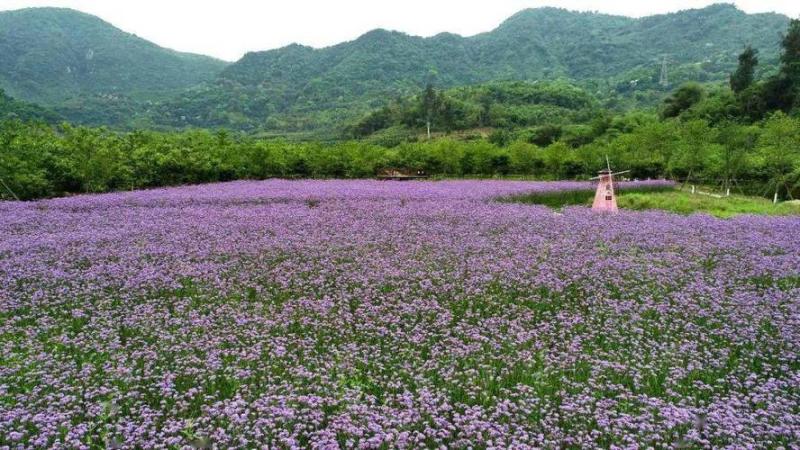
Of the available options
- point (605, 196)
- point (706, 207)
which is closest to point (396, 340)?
point (605, 196)

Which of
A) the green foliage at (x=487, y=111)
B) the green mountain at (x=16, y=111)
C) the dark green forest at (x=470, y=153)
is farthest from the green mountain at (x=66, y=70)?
the dark green forest at (x=470, y=153)

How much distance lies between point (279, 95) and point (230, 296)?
17185cm

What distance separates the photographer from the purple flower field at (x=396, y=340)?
451cm

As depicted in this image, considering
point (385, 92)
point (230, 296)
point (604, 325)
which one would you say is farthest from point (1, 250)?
point (385, 92)

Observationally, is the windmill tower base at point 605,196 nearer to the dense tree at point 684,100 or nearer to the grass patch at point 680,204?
the grass patch at point 680,204

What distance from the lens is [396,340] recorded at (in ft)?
20.8

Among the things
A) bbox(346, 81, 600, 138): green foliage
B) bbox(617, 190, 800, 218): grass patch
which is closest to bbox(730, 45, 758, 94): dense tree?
bbox(346, 81, 600, 138): green foliage

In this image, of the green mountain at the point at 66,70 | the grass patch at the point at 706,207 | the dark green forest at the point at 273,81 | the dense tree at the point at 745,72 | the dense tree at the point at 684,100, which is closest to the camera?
the grass patch at the point at 706,207

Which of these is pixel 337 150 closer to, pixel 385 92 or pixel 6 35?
pixel 385 92

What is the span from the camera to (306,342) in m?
6.34

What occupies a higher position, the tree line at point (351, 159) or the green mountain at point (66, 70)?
the green mountain at point (66, 70)

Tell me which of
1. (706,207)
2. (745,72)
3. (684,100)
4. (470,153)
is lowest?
(706,207)

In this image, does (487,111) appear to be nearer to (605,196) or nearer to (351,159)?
(351,159)

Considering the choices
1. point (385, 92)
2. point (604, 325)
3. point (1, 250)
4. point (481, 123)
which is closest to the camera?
point (604, 325)
